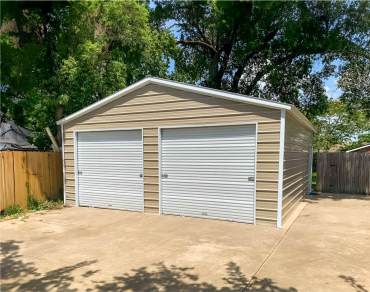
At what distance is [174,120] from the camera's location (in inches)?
305

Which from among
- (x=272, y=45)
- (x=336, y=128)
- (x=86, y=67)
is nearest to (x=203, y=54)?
(x=272, y=45)

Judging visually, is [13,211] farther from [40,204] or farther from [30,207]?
[40,204]

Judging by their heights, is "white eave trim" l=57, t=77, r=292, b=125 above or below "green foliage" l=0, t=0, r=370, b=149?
below

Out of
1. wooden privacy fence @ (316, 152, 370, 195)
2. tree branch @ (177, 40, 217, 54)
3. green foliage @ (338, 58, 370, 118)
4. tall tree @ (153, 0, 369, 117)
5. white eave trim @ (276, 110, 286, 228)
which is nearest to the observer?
white eave trim @ (276, 110, 286, 228)

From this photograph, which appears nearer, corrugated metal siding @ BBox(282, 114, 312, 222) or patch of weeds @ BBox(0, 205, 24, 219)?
corrugated metal siding @ BBox(282, 114, 312, 222)

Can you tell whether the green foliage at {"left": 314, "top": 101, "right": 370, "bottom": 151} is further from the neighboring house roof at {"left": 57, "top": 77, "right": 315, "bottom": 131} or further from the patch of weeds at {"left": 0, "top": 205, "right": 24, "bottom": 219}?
the patch of weeds at {"left": 0, "top": 205, "right": 24, "bottom": 219}

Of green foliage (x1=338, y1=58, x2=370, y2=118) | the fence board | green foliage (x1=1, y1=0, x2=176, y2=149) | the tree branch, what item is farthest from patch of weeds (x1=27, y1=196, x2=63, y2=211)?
green foliage (x1=338, y1=58, x2=370, y2=118)

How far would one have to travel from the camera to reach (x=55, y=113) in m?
10.6

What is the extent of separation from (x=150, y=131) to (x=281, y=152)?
10.6 ft

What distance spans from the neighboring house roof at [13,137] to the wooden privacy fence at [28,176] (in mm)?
3909

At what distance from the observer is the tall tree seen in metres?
12.3

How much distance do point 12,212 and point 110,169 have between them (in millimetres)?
2590

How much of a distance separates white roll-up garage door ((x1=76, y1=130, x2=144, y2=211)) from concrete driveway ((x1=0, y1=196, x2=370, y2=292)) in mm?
866

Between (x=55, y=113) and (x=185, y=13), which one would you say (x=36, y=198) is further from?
(x=185, y=13)
